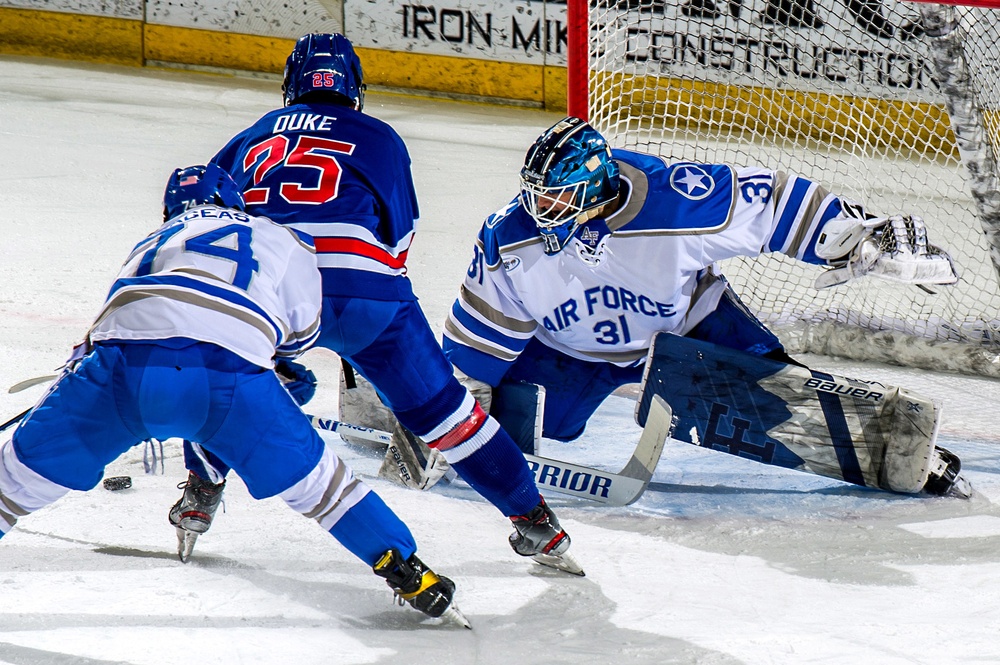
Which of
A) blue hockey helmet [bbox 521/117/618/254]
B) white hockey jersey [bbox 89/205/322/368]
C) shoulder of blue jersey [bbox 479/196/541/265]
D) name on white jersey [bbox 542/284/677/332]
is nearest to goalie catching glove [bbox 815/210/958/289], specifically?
name on white jersey [bbox 542/284/677/332]

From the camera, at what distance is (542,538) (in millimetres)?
2416

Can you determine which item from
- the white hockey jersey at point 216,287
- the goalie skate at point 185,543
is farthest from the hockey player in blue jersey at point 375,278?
the white hockey jersey at point 216,287

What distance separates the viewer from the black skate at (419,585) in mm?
2078

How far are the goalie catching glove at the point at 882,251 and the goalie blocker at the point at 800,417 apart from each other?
0.29 meters

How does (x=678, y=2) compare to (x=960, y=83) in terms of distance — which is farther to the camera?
(x=678, y=2)

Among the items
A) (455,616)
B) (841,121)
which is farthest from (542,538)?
(841,121)

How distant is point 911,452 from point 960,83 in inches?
52.2

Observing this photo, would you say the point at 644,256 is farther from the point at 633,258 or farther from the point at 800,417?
the point at 800,417

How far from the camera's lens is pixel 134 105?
718cm

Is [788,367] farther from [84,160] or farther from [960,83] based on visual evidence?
[84,160]

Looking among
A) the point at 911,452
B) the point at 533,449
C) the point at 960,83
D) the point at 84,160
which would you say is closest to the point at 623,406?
the point at 533,449

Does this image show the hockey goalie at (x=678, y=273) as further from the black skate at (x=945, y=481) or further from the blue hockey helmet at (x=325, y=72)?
the blue hockey helmet at (x=325, y=72)

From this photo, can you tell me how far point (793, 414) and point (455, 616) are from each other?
1.11 m

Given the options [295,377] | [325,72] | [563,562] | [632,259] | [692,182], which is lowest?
[563,562]
